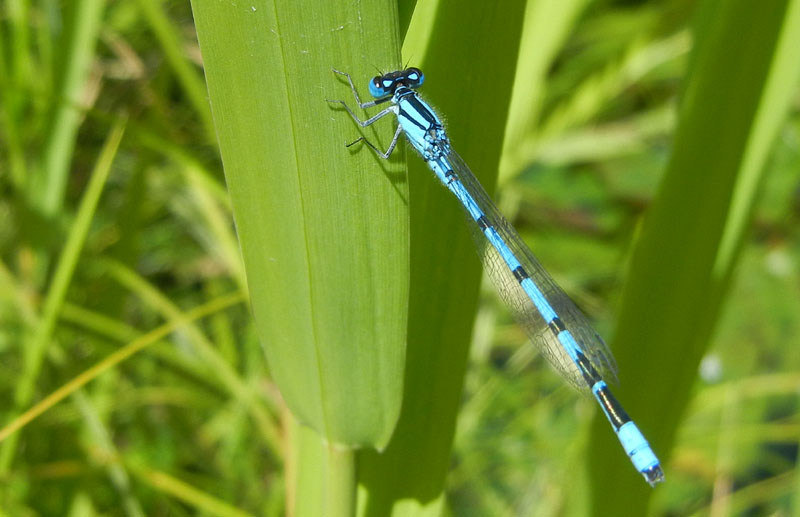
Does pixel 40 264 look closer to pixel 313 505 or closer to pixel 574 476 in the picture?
pixel 313 505

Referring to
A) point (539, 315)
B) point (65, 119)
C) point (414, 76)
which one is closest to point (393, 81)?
point (414, 76)

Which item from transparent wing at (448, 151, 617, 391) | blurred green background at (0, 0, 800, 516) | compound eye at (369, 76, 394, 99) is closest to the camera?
compound eye at (369, 76, 394, 99)

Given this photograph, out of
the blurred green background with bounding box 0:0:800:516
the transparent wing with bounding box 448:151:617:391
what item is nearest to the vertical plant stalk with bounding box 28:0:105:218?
the blurred green background with bounding box 0:0:800:516

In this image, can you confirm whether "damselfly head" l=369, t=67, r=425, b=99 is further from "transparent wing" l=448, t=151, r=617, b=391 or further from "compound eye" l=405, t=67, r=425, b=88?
"transparent wing" l=448, t=151, r=617, b=391

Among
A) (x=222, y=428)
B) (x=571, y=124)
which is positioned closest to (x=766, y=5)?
(x=222, y=428)

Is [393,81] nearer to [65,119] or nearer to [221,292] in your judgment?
[65,119]
